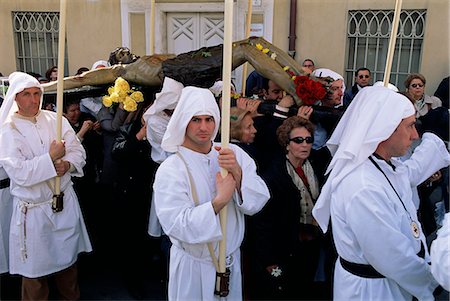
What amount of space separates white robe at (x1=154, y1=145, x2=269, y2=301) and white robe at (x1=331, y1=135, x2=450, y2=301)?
1.51 ft

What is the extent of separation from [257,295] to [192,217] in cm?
126

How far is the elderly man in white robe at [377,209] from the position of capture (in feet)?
6.59

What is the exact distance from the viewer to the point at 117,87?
12.2 ft

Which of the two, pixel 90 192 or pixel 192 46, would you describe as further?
pixel 192 46

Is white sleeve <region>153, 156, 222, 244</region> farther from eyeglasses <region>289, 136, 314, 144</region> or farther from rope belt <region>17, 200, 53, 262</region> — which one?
rope belt <region>17, 200, 53, 262</region>

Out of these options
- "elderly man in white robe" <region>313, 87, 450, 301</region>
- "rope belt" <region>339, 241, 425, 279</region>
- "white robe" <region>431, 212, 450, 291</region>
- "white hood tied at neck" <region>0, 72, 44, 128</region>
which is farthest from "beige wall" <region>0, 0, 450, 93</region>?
"white robe" <region>431, 212, 450, 291</region>

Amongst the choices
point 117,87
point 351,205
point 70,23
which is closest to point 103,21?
point 70,23

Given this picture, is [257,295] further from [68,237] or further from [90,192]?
[90,192]

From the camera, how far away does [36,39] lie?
8.94m

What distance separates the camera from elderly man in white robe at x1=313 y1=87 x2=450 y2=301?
2010 mm

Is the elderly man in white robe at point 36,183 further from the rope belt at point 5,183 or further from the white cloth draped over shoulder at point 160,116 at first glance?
the white cloth draped over shoulder at point 160,116

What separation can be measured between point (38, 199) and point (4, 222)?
47cm

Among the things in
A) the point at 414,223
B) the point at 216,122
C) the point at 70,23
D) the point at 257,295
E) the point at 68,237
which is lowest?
the point at 257,295

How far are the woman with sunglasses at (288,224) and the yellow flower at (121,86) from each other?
1.36m
